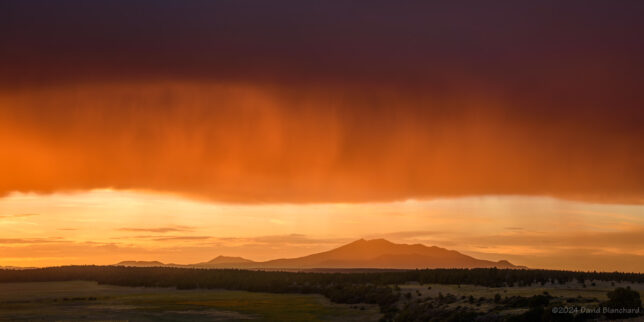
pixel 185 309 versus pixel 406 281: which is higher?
pixel 406 281

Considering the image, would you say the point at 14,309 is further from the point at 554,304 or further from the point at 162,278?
the point at 162,278

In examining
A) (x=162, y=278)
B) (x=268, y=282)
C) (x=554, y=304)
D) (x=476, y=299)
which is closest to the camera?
(x=554, y=304)

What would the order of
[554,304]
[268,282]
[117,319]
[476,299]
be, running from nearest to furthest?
[554,304]
[476,299]
[117,319]
[268,282]

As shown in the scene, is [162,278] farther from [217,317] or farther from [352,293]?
[217,317]

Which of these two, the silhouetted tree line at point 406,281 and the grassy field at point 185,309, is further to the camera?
the grassy field at point 185,309

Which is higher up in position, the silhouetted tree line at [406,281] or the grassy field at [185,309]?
the silhouetted tree line at [406,281]

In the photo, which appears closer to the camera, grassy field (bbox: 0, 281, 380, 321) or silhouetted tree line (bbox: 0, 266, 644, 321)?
silhouetted tree line (bbox: 0, 266, 644, 321)

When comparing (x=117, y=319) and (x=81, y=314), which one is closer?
(x=117, y=319)

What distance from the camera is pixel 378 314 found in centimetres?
6869

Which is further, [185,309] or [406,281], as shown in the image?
[406,281]

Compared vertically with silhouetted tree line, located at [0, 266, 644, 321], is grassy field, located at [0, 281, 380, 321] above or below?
below

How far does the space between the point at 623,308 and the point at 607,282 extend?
115 ft

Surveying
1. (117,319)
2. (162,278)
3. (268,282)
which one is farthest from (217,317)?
(162,278)

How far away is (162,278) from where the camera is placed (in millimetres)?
153000
